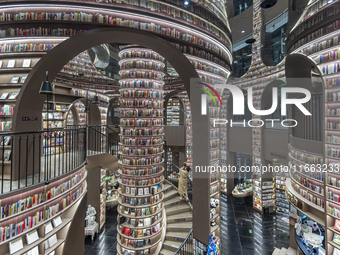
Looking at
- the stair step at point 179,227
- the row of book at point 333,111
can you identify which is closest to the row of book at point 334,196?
the row of book at point 333,111

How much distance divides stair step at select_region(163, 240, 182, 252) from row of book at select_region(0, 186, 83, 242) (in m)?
3.63

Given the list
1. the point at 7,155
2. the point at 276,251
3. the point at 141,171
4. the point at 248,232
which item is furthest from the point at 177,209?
the point at 7,155

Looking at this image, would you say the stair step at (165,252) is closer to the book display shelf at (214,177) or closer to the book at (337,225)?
the book display shelf at (214,177)

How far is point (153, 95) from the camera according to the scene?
17.9 ft

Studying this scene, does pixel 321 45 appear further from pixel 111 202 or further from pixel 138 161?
pixel 111 202

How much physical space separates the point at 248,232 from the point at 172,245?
11.8ft

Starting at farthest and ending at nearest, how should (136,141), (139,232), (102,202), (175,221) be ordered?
1. (102,202)
2. (175,221)
3. (136,141)
4. (139,232)

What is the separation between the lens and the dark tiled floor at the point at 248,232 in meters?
6.33

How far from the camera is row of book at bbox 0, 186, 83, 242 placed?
216 cm

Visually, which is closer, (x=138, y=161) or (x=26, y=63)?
(x=26, y=63)

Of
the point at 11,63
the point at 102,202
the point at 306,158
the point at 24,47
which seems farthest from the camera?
the point at 102,202

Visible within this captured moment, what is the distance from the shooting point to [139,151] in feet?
17.6

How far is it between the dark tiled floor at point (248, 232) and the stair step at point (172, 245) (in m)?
1.74

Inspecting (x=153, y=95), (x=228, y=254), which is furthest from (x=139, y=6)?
(x=228, y=254)
